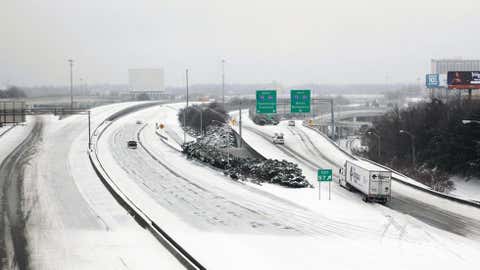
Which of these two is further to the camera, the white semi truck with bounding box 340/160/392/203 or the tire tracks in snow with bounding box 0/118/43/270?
the white semi truck with bounding box 340/160/392/203

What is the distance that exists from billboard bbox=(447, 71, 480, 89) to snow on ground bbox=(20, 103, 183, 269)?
Result: 61056 millimetres

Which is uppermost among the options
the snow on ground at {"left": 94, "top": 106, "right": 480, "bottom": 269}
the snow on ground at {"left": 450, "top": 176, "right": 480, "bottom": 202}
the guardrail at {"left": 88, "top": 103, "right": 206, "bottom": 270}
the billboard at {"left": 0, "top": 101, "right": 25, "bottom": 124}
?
the billboard at {"left": 0, "top": 101, "right": 25, "bottom": 124}

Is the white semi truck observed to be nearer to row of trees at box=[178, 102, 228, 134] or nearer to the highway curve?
the highway curve

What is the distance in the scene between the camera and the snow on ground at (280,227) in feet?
81.7

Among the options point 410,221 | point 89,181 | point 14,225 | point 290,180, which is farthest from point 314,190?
point 14,225

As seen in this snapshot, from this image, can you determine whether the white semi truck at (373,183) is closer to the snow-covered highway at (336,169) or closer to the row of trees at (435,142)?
the snow-covered highway at (336,169)

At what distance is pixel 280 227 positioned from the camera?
30.8 meters

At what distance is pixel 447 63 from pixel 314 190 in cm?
15676

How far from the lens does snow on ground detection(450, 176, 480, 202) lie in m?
59.6

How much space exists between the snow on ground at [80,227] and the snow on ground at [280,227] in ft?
6.30

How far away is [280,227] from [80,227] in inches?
441

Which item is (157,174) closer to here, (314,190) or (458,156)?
(314,190)

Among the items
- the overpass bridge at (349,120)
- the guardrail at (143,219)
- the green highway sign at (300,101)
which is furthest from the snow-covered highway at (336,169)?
the overpass bridge at (349,120)

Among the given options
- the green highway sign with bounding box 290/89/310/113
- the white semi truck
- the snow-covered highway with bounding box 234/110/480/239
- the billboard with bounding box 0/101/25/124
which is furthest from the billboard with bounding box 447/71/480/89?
the billboard with bounding box 0/101/25/124
